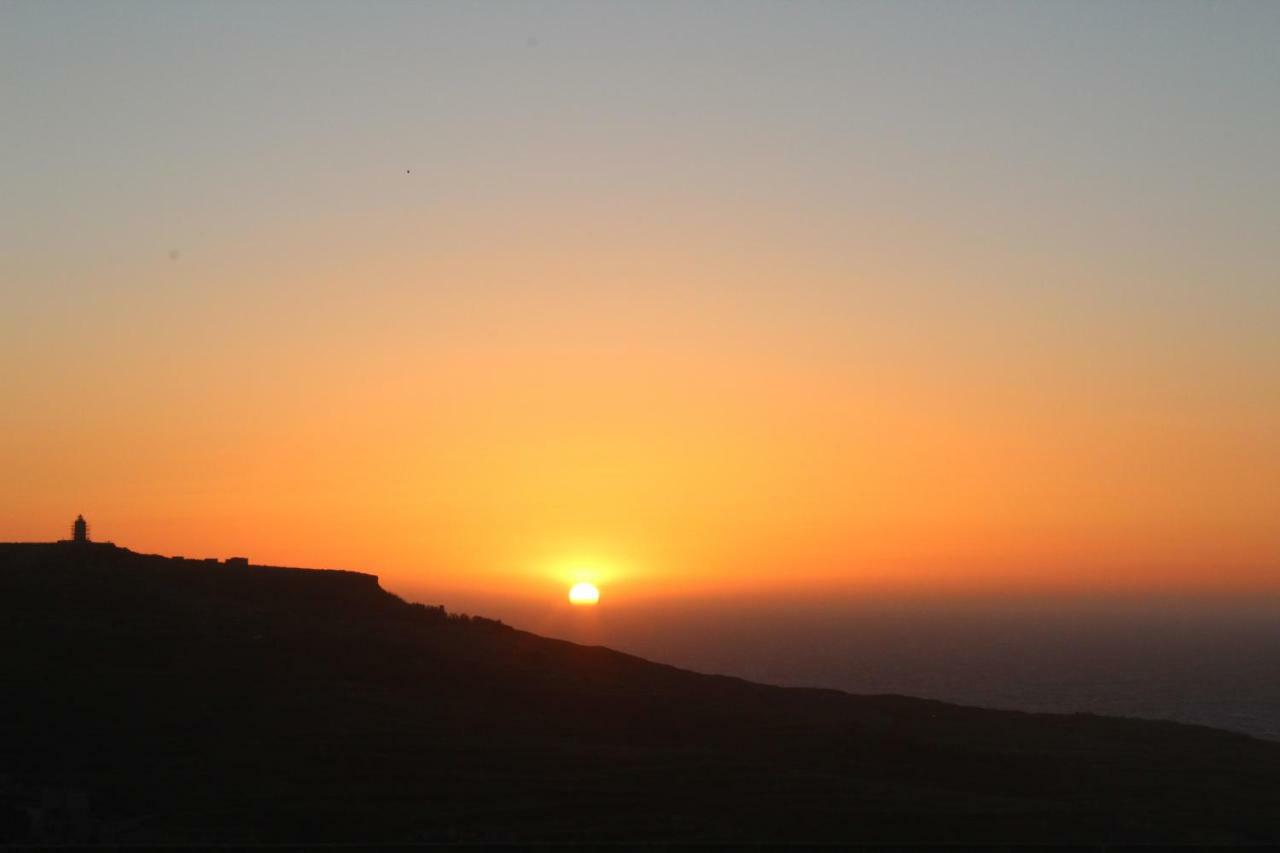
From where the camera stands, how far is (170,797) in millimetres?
21703

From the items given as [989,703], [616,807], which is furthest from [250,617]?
[989,703]

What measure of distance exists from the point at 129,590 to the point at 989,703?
195 ft

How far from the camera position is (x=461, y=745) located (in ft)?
82.6

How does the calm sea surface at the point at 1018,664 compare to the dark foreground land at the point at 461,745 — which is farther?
the calm sea surface at the point at 1018,664

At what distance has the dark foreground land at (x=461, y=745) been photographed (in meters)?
21.2

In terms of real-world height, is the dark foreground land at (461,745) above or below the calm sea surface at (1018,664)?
below

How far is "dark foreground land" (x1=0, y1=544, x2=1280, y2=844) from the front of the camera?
2125cm

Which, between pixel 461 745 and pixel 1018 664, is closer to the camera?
pixel 461 745

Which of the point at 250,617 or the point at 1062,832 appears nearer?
the point at 1062,832

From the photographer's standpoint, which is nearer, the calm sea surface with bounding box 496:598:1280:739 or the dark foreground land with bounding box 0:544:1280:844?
the dark foreground land with bounding box 0:544:1280:844

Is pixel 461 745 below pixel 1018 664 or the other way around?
below

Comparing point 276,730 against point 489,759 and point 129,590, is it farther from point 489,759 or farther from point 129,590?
point 129,590

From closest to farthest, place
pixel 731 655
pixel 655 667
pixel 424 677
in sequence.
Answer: pixel 424 677 < pixel 655 667 < pixel 731 655

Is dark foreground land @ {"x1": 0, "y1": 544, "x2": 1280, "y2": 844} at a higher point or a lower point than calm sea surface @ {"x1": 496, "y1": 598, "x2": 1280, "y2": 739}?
lower
